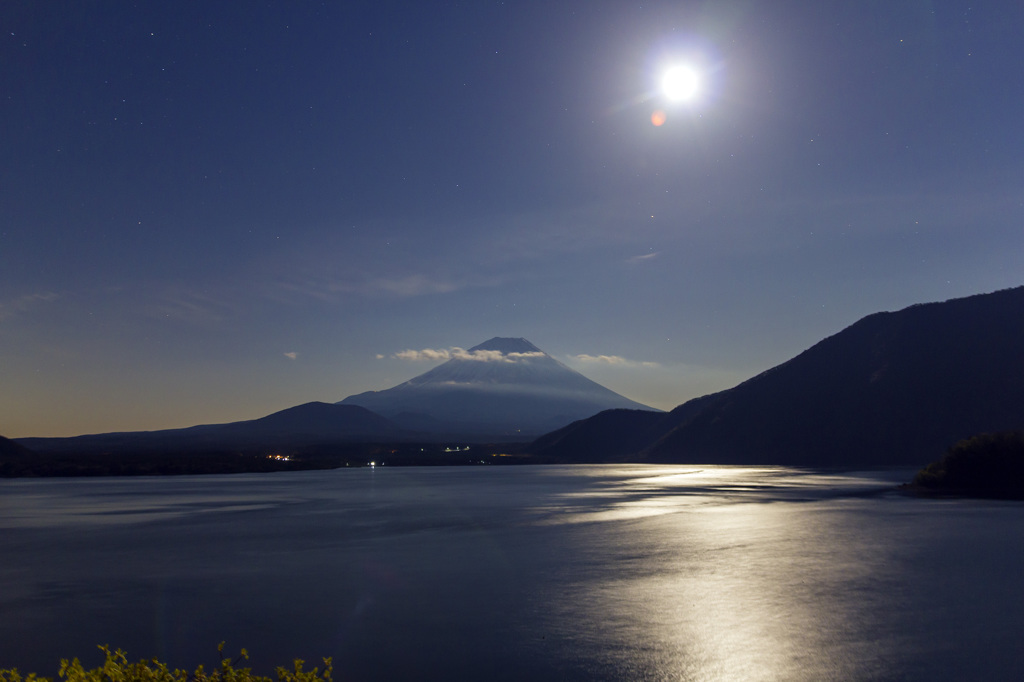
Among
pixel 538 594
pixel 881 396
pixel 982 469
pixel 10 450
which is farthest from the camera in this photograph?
pixel 10 450

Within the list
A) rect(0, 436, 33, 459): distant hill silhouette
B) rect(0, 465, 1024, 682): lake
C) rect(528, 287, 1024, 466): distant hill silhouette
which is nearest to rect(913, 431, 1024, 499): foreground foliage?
rect(0, 465, 1024, 682): lake

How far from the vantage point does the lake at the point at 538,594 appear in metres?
14.1

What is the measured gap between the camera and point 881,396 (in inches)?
5182

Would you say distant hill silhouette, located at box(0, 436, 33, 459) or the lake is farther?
distant hill silhouette, located at box(0, 436, 33, 459)

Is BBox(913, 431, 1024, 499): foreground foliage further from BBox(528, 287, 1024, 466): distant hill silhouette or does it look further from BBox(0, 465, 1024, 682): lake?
BBox(528, 287, 1024, 466): distant hill silhouette

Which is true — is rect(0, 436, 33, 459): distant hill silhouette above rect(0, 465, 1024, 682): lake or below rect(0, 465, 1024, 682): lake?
above

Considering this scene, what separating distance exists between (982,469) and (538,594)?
56.5m

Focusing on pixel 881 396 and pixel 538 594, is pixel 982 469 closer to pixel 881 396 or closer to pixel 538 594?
pixel 538 594

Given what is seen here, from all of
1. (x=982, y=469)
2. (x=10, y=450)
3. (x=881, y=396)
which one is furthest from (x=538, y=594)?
(x=10, y=450)

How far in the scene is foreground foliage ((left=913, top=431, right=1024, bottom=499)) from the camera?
5800cm

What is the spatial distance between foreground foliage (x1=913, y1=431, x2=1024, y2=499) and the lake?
21683 millimetres

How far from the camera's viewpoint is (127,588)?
69.5 ft

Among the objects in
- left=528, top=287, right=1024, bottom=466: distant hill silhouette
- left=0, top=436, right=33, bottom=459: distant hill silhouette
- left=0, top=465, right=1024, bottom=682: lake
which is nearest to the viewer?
left=0, top=465, right=1024, bottom=682: lake

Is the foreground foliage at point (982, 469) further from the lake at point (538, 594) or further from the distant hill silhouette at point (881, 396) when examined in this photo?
the distant hill silhouette at point (881, 396)
